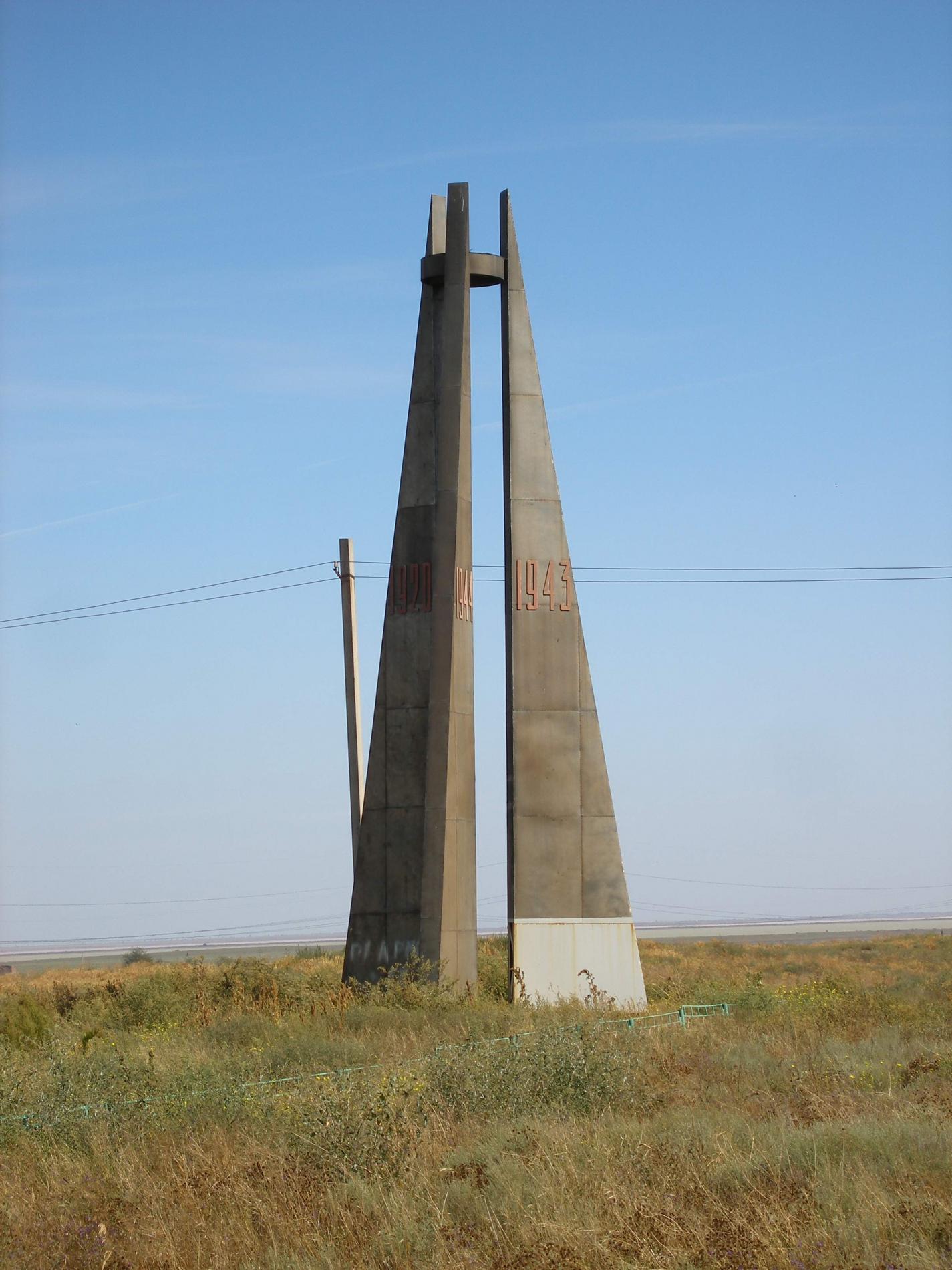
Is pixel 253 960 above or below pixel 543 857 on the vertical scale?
below

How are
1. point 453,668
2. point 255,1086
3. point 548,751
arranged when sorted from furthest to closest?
point 548,751 → point 453,668 → point 255,1086

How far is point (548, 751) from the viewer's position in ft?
66.4

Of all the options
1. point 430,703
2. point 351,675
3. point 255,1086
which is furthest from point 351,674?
point 255,1086

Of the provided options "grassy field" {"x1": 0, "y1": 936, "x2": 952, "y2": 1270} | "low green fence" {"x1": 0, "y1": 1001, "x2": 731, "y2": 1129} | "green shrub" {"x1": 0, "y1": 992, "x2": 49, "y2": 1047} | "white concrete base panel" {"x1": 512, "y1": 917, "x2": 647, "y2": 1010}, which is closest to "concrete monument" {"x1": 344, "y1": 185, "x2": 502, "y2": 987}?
"white concrete base panel" {"x1": 512, "y1": 917, "x2": 647, "y2": 1010}

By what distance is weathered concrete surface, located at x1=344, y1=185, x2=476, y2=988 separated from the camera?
64.7ft

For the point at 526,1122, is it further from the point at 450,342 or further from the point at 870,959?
the point at 870,959

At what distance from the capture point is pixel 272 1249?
7.74 metres

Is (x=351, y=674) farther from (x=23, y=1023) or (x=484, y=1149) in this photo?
(x=484, y=1149)

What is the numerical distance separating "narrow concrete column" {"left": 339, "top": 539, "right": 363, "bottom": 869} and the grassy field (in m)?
9.65

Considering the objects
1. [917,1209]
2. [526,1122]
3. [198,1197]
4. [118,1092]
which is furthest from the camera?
[118,1092]

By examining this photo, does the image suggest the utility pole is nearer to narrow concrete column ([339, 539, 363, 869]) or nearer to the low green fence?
narrow concrete column ([339, 539, 363, 869])

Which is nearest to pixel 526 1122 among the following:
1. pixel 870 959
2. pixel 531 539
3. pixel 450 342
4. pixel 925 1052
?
pixel 925 1052

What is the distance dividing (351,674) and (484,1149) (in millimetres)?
17590

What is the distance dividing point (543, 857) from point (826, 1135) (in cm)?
1109
